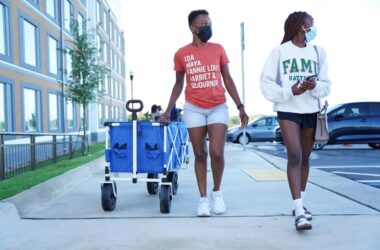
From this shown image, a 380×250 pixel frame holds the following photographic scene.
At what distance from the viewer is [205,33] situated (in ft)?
14.4

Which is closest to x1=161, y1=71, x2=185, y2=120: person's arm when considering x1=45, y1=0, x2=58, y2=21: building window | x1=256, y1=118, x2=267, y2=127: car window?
x1=256, y1=118, x2=267, y2=127: car window

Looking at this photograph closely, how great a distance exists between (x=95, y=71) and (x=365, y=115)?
9.98m

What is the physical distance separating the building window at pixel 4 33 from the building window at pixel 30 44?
1.47 metres

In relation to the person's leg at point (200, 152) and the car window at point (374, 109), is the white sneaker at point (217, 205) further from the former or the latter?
the car window at point (374, 109)

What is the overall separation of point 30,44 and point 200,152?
1601cm

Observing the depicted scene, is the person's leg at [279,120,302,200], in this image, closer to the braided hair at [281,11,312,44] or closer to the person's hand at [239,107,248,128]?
the person's hand at [239,107,248,128]

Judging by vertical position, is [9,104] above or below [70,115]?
above

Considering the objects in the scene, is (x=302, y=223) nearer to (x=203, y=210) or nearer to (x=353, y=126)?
(x=203, y=210)

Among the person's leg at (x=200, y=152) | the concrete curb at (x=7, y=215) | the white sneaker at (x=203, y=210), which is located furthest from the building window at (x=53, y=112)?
the white sneaker at (x=203, y=210)

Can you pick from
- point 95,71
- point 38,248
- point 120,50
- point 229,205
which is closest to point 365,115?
point 95,71

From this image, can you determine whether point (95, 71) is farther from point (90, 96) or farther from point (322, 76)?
point (322, 76)

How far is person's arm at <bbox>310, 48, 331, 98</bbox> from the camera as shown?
3854 mm

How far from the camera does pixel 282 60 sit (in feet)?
12.9

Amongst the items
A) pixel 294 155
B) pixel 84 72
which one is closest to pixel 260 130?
pixel 84 72
